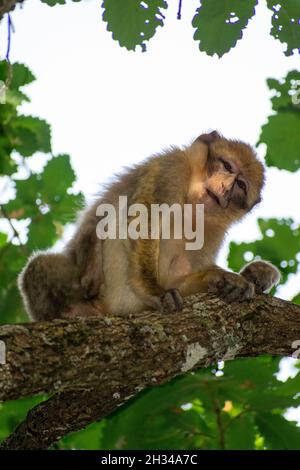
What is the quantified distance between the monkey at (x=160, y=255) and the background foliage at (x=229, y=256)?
55cm

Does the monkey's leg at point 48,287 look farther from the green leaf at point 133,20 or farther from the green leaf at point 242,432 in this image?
the green leaf at point 133,20

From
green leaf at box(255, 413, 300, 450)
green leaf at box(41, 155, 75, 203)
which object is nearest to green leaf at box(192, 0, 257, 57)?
green leaf at box(255, 413, 300, 450)

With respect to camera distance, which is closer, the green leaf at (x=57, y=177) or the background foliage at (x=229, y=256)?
the background foliage at (x=229, y=256)

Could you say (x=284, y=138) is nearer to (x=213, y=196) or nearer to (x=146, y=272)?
(x=213, y=196)

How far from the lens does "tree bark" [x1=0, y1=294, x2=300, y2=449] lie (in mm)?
3799

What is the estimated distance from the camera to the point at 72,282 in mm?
6230

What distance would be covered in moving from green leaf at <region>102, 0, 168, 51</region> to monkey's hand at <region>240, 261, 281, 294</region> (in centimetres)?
257

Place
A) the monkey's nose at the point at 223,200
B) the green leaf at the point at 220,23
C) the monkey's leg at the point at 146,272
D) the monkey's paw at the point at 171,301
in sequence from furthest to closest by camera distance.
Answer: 1. the monkey's nose at the point at 223,200
2. the monkey's leg at the point at 146,272
3. the monkey's paw at the point at 171,301
4. the green leaf at the point at 220,23

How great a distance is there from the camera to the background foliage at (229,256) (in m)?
4.21

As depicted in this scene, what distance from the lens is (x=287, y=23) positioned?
13.9ft

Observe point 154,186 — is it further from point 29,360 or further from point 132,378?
point 29,360

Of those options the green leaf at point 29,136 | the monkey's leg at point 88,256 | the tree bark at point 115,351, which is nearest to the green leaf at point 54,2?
the tree bark at point 115,351

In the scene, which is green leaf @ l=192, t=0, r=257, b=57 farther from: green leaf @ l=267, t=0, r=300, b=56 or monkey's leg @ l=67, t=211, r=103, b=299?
monkey's leg @ l=67, t=211, r=103, b=299

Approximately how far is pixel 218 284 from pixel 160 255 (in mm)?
983
